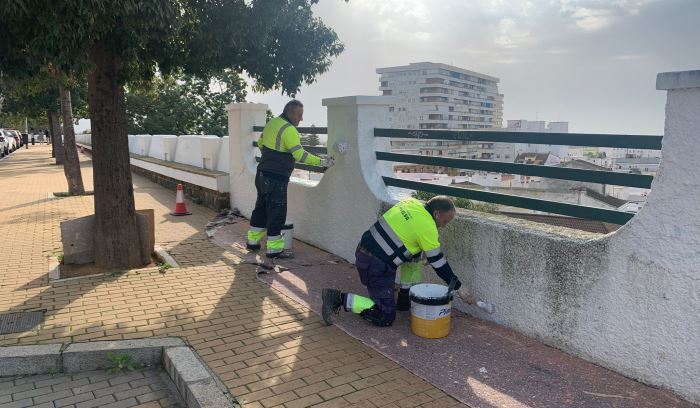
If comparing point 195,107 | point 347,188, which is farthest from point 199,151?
point 195,107

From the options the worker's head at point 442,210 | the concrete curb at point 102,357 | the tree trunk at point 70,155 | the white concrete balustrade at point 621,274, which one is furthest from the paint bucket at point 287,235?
the tree trunk at point 70,155

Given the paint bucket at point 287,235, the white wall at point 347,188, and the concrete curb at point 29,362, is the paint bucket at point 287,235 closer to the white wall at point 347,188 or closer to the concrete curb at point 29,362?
the white wall at point 347,188

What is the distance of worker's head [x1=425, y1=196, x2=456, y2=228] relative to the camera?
14.8 ft

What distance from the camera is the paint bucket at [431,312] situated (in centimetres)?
438

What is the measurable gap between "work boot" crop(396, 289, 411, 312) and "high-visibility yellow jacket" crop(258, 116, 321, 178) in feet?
7.12

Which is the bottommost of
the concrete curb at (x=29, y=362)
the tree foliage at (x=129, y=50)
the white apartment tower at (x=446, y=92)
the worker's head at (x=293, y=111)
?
the concrete curb at (x=29, y=362)

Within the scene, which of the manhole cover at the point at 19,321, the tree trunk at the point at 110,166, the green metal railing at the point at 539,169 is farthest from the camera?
the tree trunk at the point at 110,166

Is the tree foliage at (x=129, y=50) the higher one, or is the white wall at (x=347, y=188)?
the tree foliage at (x=129, y=50)

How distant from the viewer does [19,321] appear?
484 cm

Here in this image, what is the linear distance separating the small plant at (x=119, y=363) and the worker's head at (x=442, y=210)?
269cm

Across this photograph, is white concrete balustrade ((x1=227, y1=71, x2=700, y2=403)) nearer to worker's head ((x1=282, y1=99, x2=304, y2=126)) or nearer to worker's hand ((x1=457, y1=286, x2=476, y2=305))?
worker's hand ((x1=457, y1=286, x2=476, y2=305))

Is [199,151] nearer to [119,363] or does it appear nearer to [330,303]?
[330,303]

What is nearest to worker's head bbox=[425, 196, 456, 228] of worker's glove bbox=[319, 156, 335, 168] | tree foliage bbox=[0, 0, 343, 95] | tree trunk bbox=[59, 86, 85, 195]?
worker's glove bbox=[319, 156, 335, 168]

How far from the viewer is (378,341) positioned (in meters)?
4.43
